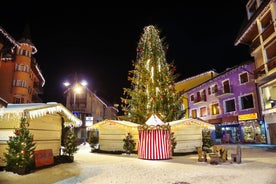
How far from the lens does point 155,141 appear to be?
13008mm

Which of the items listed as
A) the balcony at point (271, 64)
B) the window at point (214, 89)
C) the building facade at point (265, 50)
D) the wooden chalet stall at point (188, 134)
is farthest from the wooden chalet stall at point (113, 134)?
the window at point (214, 89)

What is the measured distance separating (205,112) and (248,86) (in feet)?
34.8

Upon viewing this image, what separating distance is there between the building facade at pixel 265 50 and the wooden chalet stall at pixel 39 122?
61.9 feet

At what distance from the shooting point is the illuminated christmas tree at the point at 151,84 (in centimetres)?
1805

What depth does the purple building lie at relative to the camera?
1026 inches

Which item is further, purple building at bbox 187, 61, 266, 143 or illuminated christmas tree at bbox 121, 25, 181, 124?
purple building at bbox 187, 61, 266, 143

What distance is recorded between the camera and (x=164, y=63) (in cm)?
1925

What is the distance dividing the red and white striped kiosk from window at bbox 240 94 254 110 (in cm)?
1812

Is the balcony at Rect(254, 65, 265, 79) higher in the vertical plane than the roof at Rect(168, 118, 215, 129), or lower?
higher

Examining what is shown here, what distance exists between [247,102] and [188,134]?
46.4 feet

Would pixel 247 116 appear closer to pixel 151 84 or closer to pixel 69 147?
pixel 151 84

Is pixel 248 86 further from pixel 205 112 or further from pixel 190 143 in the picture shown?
pixel 190 143

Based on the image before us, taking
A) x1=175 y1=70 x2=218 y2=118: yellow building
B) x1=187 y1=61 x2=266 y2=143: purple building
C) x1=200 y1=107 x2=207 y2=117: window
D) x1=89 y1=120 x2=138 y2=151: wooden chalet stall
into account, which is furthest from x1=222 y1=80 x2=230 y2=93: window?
x1=89 y1=120 x2=138 y2=151: wooden chalet stall

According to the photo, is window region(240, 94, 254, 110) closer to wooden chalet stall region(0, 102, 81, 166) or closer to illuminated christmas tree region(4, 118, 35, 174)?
wooden chalet stall region(0, 102, 81, 166)
